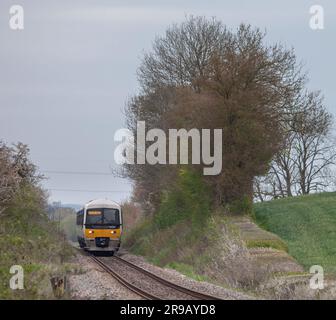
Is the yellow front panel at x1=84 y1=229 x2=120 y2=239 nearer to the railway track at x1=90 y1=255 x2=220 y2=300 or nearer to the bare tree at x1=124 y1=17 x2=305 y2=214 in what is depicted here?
the bare tree at x1=124 y1=17 x2=305 y2=214

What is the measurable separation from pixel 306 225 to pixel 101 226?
39.0 feet

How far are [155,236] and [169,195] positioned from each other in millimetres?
2561

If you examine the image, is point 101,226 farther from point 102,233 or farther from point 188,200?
point 188,200

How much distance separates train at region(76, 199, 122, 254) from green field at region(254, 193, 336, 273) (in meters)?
7.91

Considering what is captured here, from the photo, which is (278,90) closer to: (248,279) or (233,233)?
(233,233)

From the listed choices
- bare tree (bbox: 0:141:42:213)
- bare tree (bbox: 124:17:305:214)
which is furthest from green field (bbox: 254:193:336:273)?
bare tree (bbox: 0:141:42:213)

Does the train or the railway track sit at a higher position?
the train

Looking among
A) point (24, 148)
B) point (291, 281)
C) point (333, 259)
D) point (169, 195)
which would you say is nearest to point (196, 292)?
point (291, 281)

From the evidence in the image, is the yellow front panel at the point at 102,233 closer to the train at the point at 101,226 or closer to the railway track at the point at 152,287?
the train at the point at 101,226

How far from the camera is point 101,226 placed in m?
45.7

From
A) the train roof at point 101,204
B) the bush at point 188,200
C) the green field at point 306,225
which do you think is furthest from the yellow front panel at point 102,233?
the green field at point 306,225

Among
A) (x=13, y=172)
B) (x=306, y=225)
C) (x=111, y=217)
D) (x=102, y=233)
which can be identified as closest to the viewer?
(x=13, y=172)

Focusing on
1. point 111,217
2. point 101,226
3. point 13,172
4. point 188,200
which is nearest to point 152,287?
point 13,172

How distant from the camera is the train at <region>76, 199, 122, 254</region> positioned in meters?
45.7
